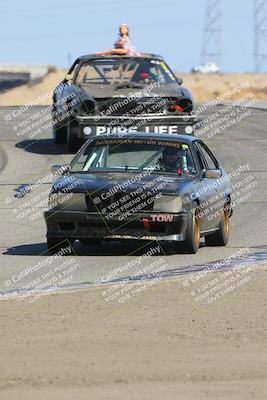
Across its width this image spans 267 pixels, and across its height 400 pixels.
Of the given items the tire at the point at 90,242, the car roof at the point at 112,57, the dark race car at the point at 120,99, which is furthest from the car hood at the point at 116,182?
the car roof at the point at 112,57

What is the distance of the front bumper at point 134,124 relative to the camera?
18312 mm

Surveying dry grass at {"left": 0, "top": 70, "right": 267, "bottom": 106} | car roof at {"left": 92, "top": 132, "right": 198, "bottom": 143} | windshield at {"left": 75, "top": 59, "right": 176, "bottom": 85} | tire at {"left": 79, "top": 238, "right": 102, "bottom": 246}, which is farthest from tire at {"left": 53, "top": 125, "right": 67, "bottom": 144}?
dry grass at {"left": 0, "top": 70, "right": 267, "bottom": 106}

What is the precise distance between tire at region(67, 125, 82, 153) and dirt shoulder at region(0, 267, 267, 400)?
35.8 ft

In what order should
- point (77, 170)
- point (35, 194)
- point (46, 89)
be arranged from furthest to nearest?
point (46, 89) < point (35, 194) < point (77, 170)

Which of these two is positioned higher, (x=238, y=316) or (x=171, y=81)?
(x=238, y=316)

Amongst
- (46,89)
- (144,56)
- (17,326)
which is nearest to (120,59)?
(144,56)

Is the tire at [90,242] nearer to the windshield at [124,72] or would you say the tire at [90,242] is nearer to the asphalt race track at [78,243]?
the asphalt race track at [78,243]

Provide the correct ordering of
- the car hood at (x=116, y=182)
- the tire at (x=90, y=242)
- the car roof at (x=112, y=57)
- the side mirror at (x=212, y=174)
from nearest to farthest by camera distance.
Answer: the car hood at (x=116, y=182)
the tire at (x=90, y=242)
the side mirror at (x=212, y=174)
the car roof at (x=112, y=57)

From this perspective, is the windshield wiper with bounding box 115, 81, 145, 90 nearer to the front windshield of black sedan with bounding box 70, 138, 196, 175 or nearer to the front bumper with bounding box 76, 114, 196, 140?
the front bumper with bounding box 76, 114, 196, 140

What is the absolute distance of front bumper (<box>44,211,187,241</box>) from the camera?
10.6 meters

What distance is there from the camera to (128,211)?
34.7ft

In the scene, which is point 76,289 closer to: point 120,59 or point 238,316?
point 238,316

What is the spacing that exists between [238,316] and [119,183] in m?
3.48

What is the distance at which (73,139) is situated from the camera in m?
19.8
